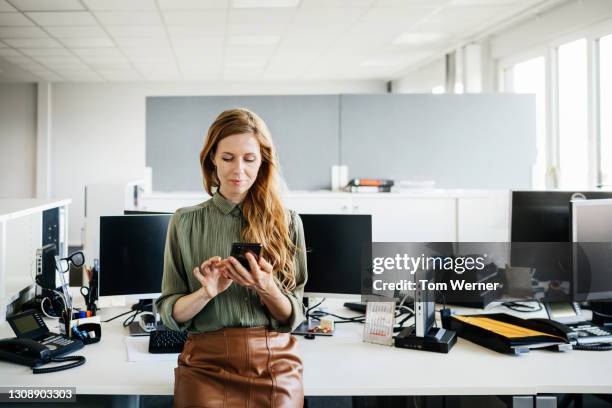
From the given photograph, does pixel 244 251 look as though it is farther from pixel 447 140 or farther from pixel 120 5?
pixel 120 5

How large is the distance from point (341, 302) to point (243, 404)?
1.21 meters

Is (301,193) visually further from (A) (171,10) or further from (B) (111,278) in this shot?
(A) (171,10)

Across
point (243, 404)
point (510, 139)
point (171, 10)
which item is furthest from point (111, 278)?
point (171, 10)

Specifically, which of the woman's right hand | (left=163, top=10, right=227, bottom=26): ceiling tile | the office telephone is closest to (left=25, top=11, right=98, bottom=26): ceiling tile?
(left=163, top=10, right=227, bottom=26): ceiling tile

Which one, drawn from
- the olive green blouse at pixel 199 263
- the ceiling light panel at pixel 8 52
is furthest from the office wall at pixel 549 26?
the ceiling light panel at pixel 8 52

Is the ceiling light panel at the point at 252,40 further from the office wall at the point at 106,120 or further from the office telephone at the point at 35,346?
the office telephone at the point at 35,346

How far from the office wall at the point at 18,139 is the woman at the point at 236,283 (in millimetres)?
8809

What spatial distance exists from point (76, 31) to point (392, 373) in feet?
17.2

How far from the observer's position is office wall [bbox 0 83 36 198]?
8891mm

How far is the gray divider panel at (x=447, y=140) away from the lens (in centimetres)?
356

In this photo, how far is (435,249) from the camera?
238cm

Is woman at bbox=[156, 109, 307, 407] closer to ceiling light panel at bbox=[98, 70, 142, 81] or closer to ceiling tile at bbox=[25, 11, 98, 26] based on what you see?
ceiling tile at bbox=[25, 11, 98, 26]

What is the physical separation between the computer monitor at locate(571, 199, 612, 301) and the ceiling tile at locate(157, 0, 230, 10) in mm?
3587

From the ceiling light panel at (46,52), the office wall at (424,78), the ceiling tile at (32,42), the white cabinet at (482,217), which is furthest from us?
the office wall at (424,78)
